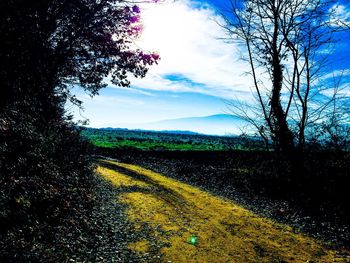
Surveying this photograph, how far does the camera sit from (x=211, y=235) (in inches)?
420

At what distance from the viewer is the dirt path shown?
8.93 meters

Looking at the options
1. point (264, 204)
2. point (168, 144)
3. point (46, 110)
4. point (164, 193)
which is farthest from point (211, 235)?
point (168, 144)

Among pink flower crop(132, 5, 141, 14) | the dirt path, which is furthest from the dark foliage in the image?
the dirt path

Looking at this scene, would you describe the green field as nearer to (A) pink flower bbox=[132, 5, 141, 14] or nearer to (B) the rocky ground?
(B) the rocky ground

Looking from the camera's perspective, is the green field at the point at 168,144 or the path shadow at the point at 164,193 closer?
the path shadow at the point at 164,193

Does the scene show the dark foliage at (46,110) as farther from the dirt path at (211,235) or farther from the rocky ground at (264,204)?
the rocky ground at (264,204)

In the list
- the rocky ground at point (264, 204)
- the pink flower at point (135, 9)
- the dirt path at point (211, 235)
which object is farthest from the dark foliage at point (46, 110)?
the rocky ground at point (264, 204)

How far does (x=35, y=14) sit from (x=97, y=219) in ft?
34.1

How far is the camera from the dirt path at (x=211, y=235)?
893 cm

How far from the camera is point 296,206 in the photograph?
605 inches

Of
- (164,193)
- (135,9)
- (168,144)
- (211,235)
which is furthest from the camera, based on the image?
(168,144)

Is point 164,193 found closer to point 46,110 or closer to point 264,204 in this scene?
point 264,204

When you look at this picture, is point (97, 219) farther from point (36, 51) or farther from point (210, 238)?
point (36, 51)

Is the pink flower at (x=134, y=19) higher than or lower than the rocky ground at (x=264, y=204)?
higher
